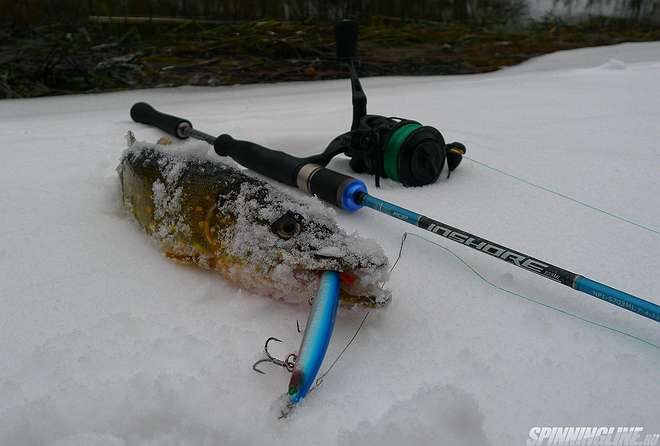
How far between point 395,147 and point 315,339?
1018 millimetres

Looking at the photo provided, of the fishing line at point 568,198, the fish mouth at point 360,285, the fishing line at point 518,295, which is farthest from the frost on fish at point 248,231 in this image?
the fishing line at point 568,198

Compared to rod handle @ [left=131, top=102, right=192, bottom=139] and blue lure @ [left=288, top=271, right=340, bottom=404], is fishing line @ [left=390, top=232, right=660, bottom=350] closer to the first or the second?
blue lure @ [left=288, top=271, right=340, bottom=404]

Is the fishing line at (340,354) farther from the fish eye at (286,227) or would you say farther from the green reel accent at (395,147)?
the green reel accent at (395,147)

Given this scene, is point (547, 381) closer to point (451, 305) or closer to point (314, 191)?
point (451, 305)

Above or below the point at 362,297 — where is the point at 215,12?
above

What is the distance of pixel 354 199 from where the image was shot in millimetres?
1630

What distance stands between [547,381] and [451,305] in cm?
28

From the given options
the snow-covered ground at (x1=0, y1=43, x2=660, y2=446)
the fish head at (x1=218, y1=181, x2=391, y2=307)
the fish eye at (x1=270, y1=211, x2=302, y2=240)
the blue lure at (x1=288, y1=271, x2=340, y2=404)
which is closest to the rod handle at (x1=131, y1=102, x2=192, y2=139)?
the snow-covered ground at (x1=0, y1=43, x2=660, y2=446)

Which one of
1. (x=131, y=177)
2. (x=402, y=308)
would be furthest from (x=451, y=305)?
(x=131, y=177)

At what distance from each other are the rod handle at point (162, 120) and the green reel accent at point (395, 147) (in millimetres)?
1100

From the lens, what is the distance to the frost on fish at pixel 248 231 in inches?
42.8

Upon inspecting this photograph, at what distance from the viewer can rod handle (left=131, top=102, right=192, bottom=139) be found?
2.44 meters

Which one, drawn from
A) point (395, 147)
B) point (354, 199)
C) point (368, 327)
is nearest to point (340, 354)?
point (368, 327)

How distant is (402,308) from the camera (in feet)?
3.87
